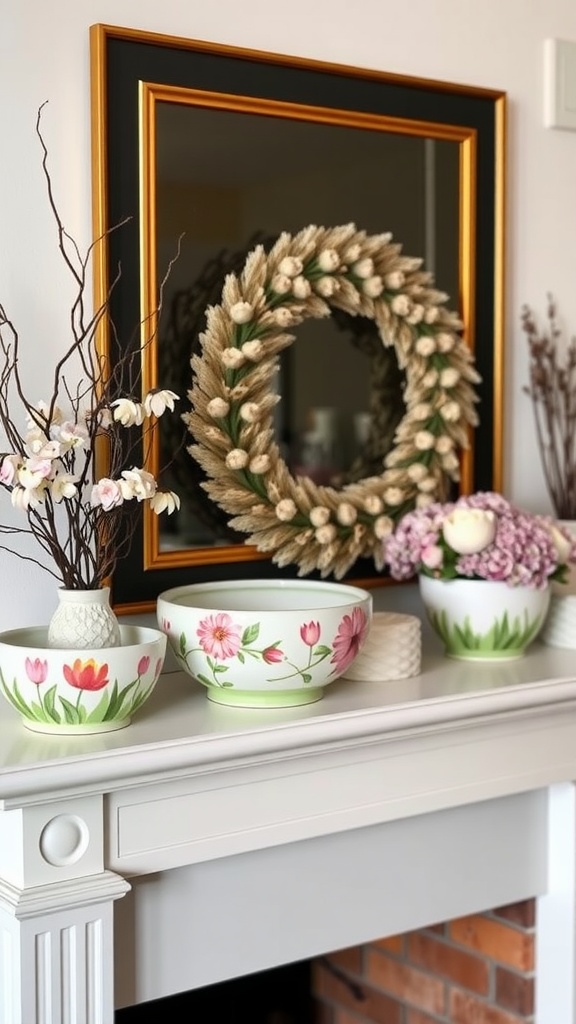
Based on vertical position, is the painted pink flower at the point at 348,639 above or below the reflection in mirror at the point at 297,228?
below

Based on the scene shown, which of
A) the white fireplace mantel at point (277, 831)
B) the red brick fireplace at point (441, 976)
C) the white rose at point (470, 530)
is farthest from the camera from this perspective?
the red brick fireplace at point (441, 976)

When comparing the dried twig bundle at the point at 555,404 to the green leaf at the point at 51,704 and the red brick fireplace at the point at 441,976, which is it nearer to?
the red brick fireplace at the point at 441,976

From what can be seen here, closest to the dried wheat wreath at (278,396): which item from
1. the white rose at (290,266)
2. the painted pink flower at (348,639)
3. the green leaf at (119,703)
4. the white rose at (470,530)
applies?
the white rose at (290,266)

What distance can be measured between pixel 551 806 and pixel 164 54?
39.8 inches

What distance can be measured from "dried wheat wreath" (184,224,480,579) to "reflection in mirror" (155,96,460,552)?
0.02m

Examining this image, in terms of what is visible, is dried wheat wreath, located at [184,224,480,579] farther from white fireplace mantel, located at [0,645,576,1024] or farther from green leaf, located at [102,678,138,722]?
green leaf, located at [102,678,138,722]

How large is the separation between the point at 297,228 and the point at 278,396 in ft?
0.69

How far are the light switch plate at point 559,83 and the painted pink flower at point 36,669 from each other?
1.13m

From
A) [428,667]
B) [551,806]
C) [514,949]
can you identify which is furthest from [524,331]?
[514,949]

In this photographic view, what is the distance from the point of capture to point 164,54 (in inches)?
55.0

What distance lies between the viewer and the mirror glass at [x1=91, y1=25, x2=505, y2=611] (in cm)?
138

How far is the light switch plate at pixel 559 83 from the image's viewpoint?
1.77 m

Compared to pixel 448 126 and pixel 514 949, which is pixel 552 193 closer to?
pixel 448 126

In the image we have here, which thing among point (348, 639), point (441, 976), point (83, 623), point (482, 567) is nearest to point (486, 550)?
point (482, 567)
